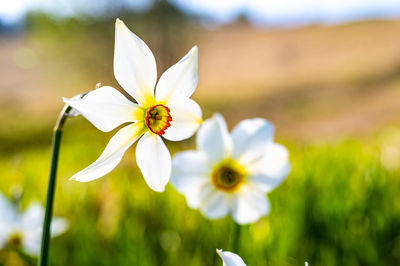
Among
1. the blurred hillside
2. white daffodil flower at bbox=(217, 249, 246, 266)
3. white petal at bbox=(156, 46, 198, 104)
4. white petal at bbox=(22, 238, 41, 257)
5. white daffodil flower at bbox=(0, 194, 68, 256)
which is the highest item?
the blurred hillside

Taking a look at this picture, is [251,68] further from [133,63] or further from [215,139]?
[133,63]

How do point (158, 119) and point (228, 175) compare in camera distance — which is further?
point (228, 175)

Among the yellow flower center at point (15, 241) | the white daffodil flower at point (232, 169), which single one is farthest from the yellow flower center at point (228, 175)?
the yellow flower center at point (15, 241)

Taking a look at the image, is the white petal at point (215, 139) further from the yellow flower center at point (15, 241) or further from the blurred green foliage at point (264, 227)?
the yellow flower center at point (15, 241)

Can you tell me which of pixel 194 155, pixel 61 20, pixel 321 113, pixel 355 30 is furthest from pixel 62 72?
pixel 355 30

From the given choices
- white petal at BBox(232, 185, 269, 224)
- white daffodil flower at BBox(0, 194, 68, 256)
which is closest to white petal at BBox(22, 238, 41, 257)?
white daffodil flower at BBox(0, 194, 68, 256)

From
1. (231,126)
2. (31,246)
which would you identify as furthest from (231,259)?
(231,126)

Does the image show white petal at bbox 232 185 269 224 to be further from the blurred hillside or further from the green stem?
the blurred hillside

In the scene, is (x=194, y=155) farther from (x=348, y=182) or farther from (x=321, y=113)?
(x=321, y=113)
